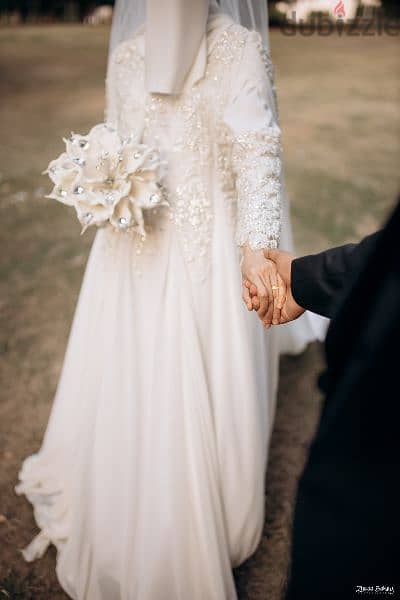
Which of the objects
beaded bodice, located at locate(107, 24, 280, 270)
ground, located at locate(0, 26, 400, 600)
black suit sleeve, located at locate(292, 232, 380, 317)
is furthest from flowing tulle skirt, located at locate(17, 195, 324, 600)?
black suit sleeve, located at locate(292, 232, 380, 317)

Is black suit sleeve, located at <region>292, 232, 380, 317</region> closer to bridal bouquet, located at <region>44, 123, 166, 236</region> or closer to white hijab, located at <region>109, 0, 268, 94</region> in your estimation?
bridal bouquet, located at <region>44, 123, 166, 236</region>

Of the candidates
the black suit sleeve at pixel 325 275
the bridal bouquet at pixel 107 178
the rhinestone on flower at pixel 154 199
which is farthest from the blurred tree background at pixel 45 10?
the black suit sleeve at pixel 325 275

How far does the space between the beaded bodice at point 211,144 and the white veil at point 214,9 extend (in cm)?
16

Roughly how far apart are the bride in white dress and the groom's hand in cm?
5

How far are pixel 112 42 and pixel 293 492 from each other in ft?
A: 8.33

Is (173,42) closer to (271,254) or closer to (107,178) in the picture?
(107,178)

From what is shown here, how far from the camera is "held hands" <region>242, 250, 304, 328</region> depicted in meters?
1.87

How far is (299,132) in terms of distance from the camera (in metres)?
9.50

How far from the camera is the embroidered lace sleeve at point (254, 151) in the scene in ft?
6.28

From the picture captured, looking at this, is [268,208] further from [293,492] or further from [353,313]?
[293,492]

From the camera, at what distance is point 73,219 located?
6.25m

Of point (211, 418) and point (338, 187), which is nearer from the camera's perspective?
point (211, 418)

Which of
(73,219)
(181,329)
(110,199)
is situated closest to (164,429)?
(181,329)

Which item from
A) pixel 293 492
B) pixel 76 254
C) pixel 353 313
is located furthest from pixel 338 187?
pixel 353 313
